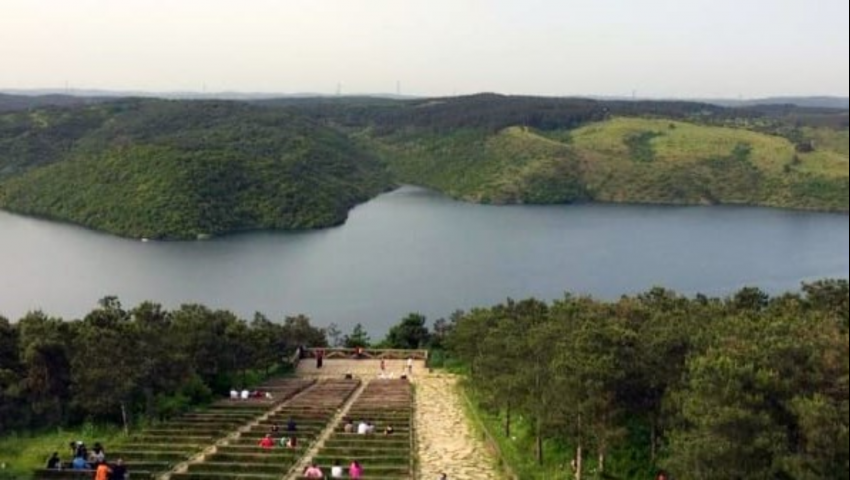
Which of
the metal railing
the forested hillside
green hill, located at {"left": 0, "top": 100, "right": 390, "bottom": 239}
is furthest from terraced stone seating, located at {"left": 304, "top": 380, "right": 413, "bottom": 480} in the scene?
the forested hillside

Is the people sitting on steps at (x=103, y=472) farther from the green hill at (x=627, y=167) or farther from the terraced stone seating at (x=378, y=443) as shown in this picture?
the green hill at (x=627, y=167)

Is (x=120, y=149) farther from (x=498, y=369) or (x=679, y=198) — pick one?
(x=498, y=369)

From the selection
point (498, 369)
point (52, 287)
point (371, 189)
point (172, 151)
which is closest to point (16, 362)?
point (498, 369)

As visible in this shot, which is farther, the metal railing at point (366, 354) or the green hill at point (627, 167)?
the green hill at point (627, 167)

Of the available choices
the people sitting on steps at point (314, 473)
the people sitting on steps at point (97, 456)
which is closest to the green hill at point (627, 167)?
the people sitting on steps at point (314, 473)

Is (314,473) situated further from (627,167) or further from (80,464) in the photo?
(627,167)

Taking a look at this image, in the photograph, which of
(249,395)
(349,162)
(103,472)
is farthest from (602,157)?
(103,472)

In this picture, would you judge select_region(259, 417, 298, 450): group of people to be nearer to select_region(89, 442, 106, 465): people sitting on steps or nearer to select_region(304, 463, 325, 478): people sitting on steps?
select_region(304, 463, 325, 478): people sitting on steps

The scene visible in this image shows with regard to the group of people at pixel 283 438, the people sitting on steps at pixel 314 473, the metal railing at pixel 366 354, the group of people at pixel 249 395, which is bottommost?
the metal railing at pixel 366 354
